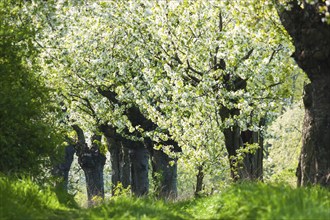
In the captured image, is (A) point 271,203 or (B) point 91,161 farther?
(B) point 91,161

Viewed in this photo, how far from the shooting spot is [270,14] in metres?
17.3

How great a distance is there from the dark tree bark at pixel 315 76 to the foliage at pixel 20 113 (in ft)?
22.0

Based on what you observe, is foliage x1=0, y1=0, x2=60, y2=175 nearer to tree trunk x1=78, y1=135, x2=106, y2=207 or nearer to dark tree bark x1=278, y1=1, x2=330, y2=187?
dark tree bark x1=278, y1=1, x2=330, y2=187

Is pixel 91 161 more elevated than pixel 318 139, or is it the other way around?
pixel 91 161

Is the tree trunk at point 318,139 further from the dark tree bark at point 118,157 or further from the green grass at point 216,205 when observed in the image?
the dark tree bark at point 118,157

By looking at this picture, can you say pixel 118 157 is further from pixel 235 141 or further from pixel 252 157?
pixel 235 141

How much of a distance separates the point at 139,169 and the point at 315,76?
15.1 meters

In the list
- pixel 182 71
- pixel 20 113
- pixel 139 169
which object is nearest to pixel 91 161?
pixel 139 169

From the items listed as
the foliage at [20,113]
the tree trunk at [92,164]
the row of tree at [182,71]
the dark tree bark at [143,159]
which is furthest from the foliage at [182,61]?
the tree trunk at [92,164]

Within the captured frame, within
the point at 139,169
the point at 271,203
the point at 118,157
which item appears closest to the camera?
the point at 271,203

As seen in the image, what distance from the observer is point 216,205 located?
10.7 meters

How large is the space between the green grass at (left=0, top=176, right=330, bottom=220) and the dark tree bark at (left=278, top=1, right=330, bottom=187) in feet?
7.59

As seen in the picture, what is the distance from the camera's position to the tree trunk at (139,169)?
25844 mm

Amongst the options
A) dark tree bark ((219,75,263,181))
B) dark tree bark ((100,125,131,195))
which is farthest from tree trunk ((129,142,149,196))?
dark tree bark ((219,75,263,181))
